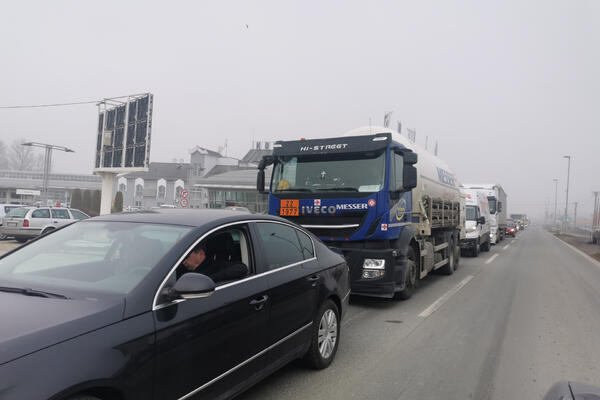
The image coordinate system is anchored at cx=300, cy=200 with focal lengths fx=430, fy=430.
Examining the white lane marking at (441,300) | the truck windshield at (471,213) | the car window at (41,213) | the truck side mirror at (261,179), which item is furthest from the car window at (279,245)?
the car window at (41,213)

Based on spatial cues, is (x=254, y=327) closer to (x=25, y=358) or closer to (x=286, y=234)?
(x=286, y=234)

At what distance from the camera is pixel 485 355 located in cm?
508

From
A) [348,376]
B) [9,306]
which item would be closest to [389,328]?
[348,376]

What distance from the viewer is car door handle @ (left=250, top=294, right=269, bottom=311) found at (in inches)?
130

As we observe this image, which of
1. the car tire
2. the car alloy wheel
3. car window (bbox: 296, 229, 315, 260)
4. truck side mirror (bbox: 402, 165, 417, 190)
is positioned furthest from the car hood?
truck side mirror (bbox: 402, 165, 417, 190)

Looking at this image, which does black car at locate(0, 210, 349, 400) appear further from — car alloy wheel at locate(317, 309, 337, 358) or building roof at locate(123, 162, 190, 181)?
building roof at locate(123, 162, 190, 181)

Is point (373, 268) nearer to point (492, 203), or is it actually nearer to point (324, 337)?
point (324, 337)

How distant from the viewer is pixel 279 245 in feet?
13.1

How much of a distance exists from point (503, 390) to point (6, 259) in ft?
→ 14.6

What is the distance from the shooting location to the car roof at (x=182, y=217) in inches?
131

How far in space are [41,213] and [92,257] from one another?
1651cm

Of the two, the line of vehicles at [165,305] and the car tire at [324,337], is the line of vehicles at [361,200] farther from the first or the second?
the car tire at [324,337]

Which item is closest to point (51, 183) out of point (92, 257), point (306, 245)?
point (306, 245)

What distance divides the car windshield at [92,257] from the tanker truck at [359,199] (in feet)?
14.5
